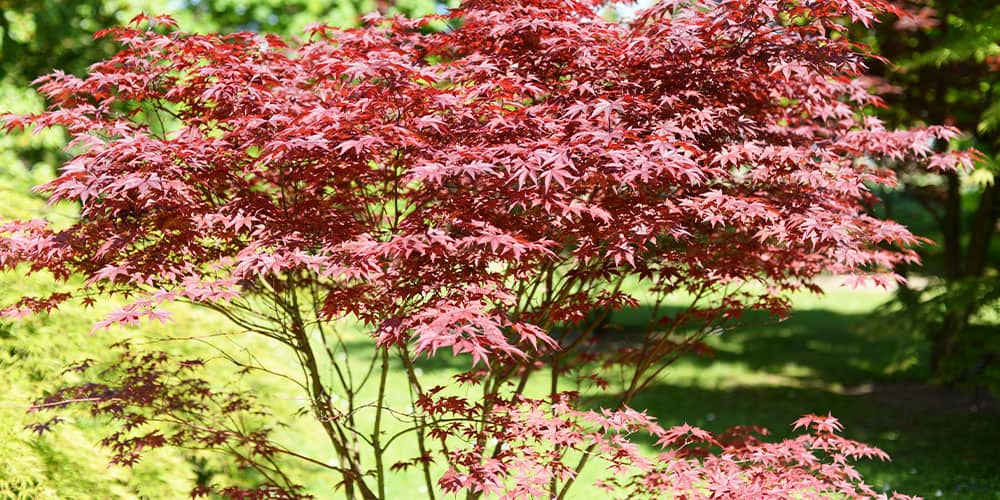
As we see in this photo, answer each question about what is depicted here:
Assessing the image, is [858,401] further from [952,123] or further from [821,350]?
[821,350]

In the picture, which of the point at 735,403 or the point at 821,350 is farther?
the point at 821,350

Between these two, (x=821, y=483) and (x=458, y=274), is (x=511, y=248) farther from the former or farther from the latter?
(x=821, y=483)

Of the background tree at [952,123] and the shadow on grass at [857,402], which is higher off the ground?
the background tree at [952,123]

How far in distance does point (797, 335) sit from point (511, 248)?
12962 mm

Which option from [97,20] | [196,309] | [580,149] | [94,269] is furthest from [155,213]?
[97,20]

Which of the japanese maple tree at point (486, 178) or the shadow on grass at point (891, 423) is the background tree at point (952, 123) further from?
the japanese maple tree at point (486, 178)

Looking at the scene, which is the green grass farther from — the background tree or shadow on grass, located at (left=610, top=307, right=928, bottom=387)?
the background tree

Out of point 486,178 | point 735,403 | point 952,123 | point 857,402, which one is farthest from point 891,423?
point 486,178

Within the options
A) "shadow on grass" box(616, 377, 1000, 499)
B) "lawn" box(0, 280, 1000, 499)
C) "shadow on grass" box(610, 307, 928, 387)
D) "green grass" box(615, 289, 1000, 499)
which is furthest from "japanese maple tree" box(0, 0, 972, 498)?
"shadow on grass" box(610, 307, 928, 387)

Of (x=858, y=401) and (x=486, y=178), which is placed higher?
(x=486, y=178)

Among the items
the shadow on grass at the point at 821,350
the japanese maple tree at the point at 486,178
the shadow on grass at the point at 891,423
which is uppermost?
the japanese maple tree at the point at 486,178

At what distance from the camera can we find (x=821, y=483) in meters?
3.43

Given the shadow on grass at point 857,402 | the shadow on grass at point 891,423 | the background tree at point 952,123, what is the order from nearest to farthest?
the shadow on grass at point 891,423, the shadow on grass at point 857,402, the background tree at point 952,123

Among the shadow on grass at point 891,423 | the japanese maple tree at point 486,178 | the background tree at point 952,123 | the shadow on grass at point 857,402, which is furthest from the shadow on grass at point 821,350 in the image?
the japanese maple tree at point 486,178
